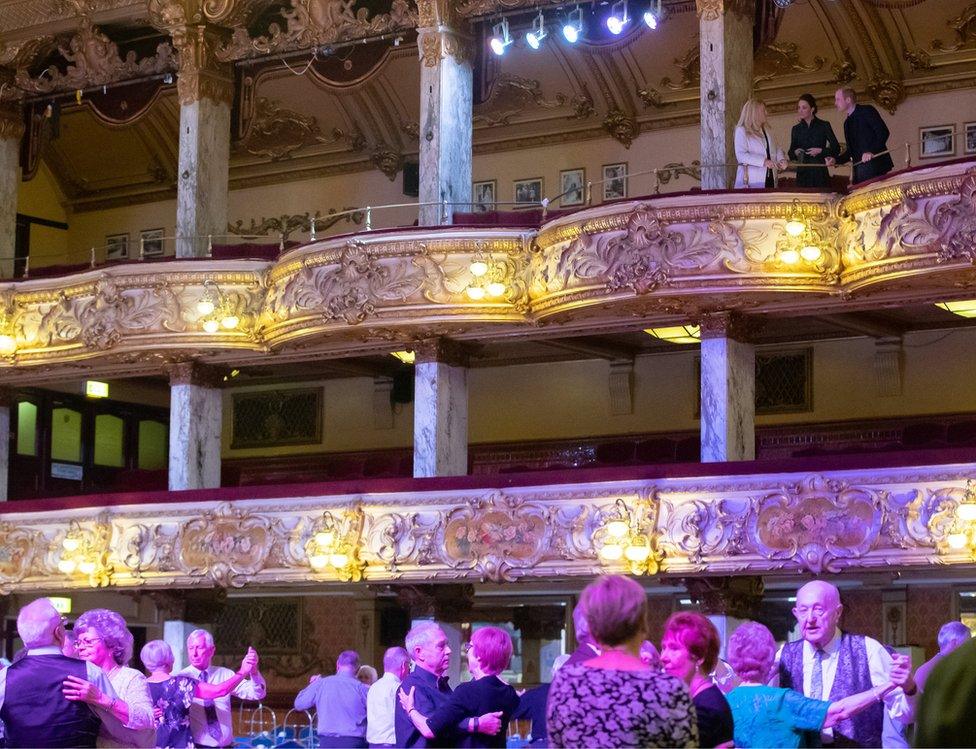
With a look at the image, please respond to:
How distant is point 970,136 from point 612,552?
8.26 m

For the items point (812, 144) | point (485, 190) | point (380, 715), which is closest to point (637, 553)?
point (812, 144)

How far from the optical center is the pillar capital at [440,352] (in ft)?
65.2

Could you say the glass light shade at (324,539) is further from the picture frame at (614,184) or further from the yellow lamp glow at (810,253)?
the picture frame at (614,184)

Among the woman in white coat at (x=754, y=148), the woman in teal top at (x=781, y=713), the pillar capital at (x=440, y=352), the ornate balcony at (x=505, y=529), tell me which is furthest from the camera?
the pillar capital at (x=440, y=352)

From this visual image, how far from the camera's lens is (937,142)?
2186 cm

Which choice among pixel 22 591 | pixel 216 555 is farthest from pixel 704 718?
pixel 22 591

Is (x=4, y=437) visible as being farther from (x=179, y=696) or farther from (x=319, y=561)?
(x=179, y=696)

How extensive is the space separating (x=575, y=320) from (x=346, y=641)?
8.05m

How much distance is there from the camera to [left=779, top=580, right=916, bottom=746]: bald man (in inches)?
273

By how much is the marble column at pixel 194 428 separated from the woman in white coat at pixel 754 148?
779cm

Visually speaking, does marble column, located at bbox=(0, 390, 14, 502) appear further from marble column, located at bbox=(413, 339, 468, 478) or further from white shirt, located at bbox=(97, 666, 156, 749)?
white shirt, located at bbox=(97, 666, 156, 749)

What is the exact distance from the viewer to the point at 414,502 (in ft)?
61.7

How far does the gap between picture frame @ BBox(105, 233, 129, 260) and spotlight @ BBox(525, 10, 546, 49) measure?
1004 cm

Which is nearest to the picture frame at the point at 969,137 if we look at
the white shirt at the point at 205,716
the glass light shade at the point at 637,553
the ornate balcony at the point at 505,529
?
the ornate balcony at the point at 505,529
